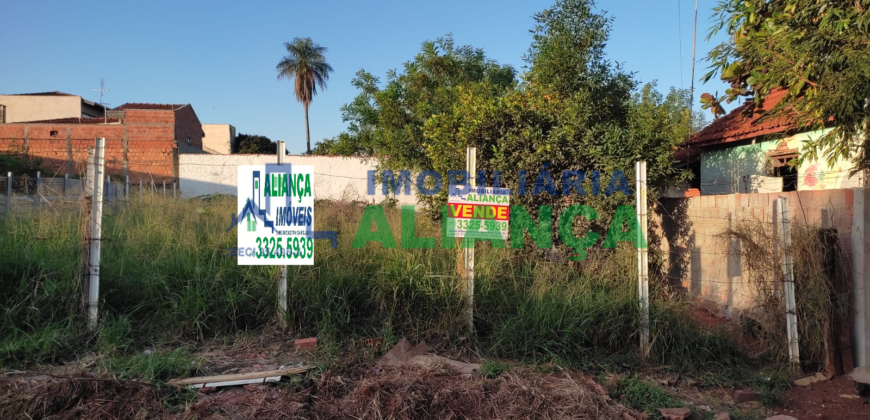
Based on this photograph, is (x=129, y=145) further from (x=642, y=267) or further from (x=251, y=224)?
(x=642, y=267)

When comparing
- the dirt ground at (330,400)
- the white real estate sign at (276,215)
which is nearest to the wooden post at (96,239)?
the dirt ground at (330,400)

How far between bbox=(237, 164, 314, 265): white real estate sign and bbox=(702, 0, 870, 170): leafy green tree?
4764 millimetres

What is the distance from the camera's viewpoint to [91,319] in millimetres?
4449

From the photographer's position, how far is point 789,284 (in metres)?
4.80

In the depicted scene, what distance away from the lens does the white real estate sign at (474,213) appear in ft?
16.8

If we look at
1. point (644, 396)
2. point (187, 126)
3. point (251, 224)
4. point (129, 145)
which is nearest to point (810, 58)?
point (644, 396)

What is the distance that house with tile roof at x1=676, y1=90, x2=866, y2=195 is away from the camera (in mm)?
8508

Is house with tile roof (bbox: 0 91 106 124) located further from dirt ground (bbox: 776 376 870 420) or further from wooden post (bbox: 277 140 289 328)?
dirt ground (bbox: 776 376 870 420)

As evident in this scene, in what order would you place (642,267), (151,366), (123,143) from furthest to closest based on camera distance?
1. (123,143)
2. (642,267)
3. (151,366)

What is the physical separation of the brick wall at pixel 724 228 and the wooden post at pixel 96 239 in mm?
5853

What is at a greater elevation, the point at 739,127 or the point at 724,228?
the point at 739,127

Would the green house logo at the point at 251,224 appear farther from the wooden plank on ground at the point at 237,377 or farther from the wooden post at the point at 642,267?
the wooden post at the point at 642,267

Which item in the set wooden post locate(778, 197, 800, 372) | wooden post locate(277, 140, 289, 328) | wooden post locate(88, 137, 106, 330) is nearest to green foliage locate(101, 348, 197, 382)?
wooden post locate(88, 137, 106, 330)

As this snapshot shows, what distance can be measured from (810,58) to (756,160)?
16.8ft
